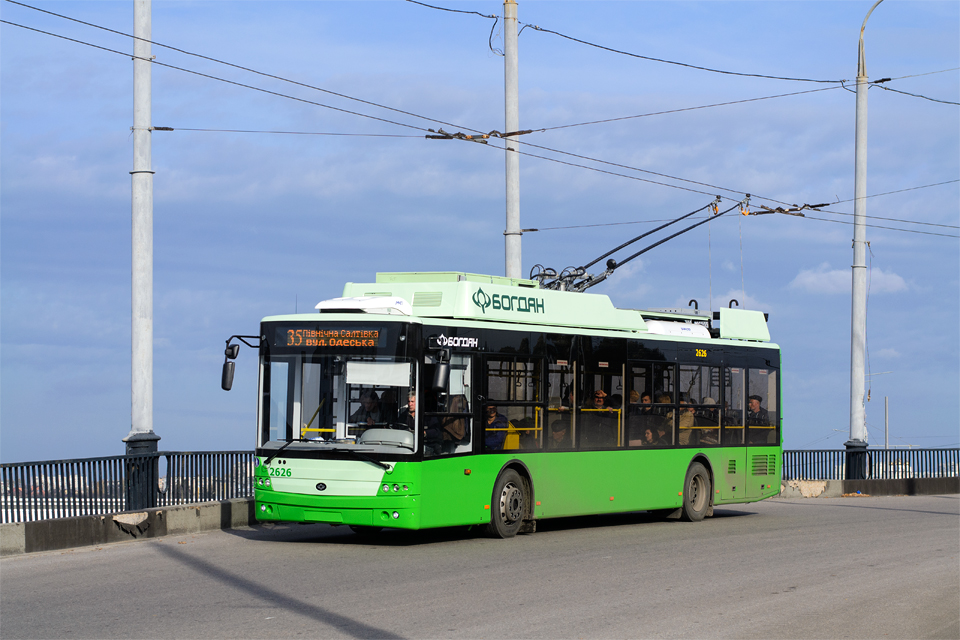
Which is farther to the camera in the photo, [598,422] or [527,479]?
[598,422]

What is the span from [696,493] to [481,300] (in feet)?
20.4

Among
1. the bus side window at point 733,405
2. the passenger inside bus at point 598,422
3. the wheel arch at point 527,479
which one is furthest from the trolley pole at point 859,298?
the wheel arch at point 527,479

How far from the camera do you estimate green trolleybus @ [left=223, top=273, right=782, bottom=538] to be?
14398 millimetres

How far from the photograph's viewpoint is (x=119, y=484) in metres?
15.6

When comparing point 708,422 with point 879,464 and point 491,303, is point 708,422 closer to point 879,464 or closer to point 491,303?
point 491,303

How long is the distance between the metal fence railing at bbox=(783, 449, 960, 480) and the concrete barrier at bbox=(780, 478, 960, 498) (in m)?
0.24

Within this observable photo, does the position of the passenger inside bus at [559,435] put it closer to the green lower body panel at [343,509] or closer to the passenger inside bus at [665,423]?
the passenger inside bus at [665,423]

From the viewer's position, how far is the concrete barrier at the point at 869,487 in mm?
27266

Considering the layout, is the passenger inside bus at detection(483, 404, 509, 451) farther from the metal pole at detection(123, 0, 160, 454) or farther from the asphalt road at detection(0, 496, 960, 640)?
the metal pole at detection(123, 0, 160, 454)

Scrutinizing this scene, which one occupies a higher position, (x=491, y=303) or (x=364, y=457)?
(x=491, y=303)

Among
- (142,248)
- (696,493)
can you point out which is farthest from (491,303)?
(696,493)

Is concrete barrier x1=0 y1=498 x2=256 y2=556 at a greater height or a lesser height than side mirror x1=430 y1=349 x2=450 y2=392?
lesser

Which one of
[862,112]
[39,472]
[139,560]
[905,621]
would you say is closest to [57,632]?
[139,560]

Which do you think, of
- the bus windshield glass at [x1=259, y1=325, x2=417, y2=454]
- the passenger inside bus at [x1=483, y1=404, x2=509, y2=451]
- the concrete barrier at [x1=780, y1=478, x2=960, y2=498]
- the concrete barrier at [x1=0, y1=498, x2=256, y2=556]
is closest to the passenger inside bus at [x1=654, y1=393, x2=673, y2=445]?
the passenger inside bus at [x1=483, y1=404, x2=509, y2=451]
